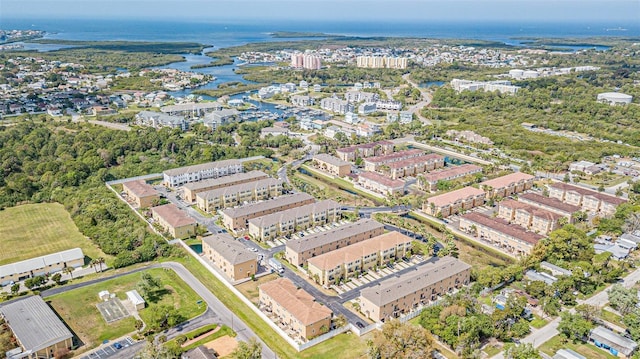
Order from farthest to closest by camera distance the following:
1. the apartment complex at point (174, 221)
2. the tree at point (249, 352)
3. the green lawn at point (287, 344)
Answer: the apartment complex at point (174, 221)
the green lawn at point (287, 344)
the tree at point (249, 352)

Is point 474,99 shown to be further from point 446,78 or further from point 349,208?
point 349,208

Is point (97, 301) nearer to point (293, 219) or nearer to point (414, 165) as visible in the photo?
point (293, 219)

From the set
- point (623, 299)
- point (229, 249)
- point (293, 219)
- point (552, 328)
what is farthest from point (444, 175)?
point (229, 249)

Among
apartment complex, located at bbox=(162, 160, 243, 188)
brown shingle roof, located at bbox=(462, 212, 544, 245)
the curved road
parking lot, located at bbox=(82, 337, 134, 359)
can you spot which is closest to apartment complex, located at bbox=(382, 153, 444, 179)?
brown shingle roof, located at bbox=(462, 212, 544, 245)

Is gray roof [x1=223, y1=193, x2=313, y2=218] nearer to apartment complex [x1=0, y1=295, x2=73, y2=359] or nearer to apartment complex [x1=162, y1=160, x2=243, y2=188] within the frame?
apartment complex [x1=162, y1=160, x2=243, y2=188]

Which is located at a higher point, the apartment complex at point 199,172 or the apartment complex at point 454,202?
the apartment complex at point 199,172

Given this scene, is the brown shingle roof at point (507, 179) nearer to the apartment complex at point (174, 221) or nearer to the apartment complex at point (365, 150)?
the apartment complex at point (365, 150)

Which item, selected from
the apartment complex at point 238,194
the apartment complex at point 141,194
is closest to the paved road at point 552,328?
the apartment complex at point 238,194
